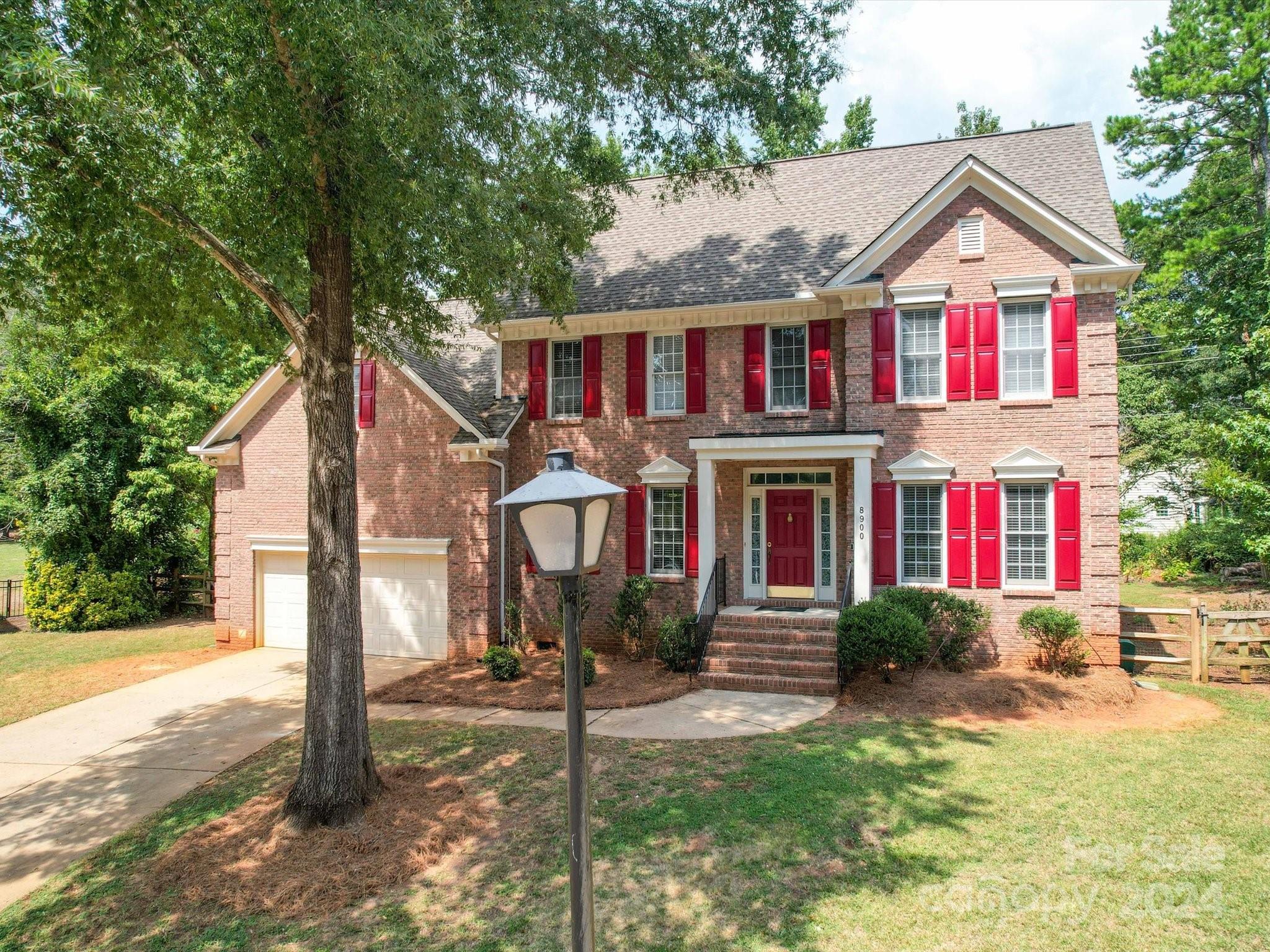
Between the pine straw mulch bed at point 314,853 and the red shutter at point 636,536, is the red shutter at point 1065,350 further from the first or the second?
the pine straw mulch bed at point 314,853

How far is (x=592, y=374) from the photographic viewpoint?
15172mm

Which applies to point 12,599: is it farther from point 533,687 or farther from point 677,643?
point 677,643

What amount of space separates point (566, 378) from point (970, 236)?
8029mm

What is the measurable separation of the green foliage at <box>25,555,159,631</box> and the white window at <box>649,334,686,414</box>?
14.5 metres

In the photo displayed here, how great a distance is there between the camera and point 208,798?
Result: 8227 millimetres

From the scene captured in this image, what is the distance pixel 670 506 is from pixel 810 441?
326cm

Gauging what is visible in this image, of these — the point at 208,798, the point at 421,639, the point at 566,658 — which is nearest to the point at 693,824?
the point at 566,658

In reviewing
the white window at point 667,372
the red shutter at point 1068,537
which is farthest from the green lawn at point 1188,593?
the white window at point 667,372

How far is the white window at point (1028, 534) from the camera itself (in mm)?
12586

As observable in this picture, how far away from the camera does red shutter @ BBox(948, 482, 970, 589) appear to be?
12.8m

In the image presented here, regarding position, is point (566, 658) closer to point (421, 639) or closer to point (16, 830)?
point (16, 830)

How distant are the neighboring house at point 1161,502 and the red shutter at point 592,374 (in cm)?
2090

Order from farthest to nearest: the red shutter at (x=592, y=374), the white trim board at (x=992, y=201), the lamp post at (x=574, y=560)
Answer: the red shutter at (x=592, y=374), the white trim board at (x=992, y=201), the lamp post at (x=574, y=560)

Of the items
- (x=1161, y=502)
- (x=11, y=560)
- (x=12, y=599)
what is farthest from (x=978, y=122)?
(x=11, y=560)
